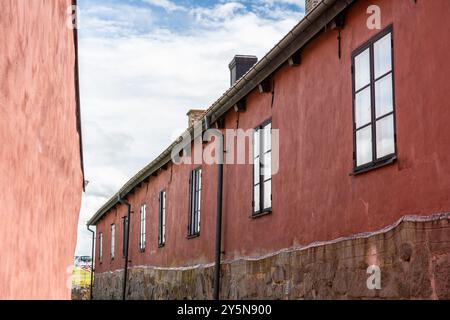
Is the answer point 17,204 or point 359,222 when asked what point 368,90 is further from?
point 17,204

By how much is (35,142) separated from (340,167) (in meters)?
3.57

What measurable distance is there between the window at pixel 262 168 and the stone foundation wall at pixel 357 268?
0.85 m

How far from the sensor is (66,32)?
7371 mm

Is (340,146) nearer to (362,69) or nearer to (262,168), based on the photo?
→ (362,69)

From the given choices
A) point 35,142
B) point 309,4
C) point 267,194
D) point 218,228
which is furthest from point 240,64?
point 35,142

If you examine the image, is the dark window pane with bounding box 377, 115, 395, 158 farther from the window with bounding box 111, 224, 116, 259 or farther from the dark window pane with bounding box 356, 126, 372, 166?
the window with bounding box 111, 224, 116, 259

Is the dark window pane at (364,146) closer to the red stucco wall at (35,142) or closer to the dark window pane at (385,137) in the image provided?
the dark window pane at (385,137)

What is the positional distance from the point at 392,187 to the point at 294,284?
104 inches

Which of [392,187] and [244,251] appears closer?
[392,187]

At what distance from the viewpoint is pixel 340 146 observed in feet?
25.9

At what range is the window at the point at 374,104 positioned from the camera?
272 inches

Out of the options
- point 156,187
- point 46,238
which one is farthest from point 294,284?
point 156,187

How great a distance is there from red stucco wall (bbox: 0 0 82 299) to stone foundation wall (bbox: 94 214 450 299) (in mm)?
2847
